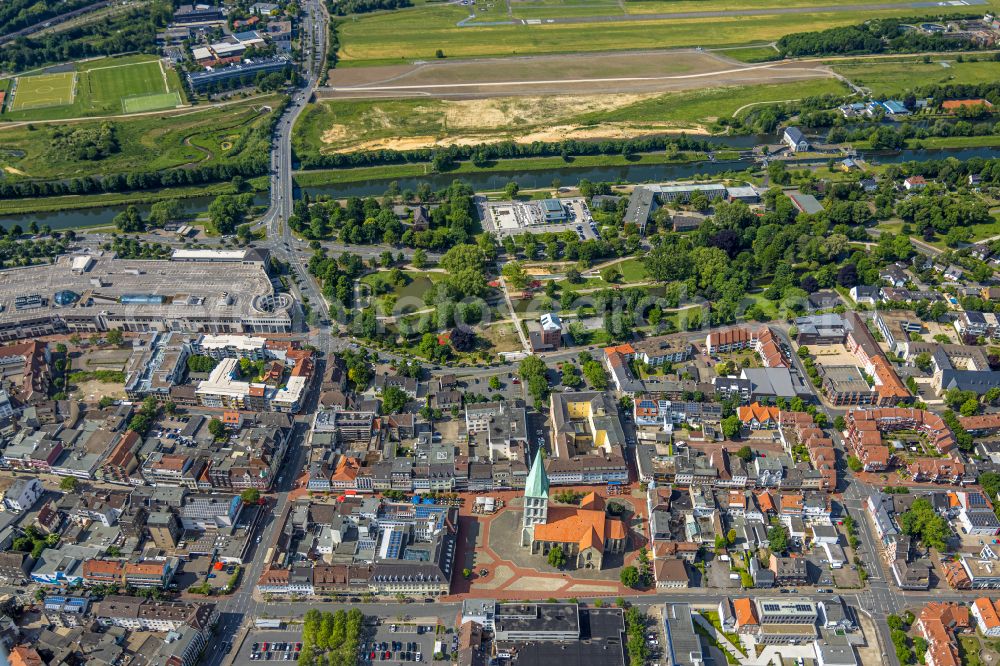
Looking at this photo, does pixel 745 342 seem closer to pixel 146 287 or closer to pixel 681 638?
pixel 681 638

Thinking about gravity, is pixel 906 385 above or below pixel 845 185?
below

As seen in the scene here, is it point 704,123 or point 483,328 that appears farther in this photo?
point 704,123

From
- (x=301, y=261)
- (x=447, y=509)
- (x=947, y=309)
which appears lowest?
(x=447, y=509)

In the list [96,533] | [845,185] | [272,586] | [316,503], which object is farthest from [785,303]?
[96,533]

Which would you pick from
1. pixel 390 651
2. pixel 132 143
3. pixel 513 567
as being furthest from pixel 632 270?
pixel 132 143

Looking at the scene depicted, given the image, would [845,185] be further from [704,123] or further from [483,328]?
[483,328]
